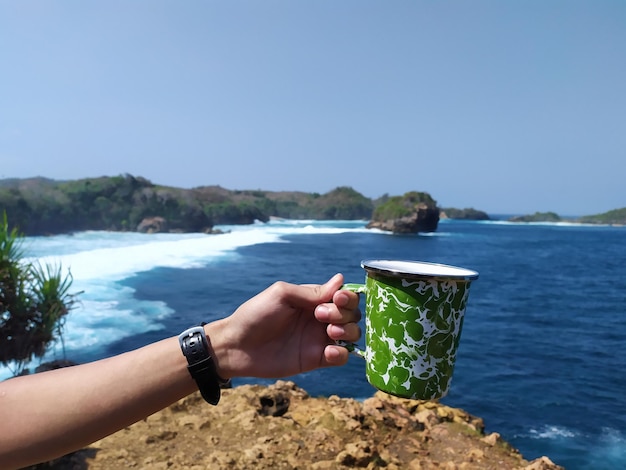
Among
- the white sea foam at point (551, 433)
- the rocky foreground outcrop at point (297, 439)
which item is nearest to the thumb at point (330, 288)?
the rocky foreground outcrop at point (297, 439)

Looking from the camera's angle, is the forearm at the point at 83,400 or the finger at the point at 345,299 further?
the finger at the point at 345,299

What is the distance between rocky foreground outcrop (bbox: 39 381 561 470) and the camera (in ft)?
12.9

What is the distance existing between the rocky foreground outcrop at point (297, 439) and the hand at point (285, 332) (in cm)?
255

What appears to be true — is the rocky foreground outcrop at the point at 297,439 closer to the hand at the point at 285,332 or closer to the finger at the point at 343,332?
the hand at the point at 285,332

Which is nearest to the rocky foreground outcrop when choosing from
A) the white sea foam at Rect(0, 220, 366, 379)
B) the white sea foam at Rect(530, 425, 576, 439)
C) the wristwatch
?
the wristwatch

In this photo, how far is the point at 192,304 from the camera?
1878 cm

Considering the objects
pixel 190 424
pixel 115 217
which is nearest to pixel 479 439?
pixel 190 424

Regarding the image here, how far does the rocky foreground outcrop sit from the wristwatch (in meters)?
2.68

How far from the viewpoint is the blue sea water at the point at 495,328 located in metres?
9.88

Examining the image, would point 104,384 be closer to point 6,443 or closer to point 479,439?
point 6,443

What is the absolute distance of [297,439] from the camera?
4.30 meters

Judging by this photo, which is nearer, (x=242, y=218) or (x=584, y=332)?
(x=584, y=332)

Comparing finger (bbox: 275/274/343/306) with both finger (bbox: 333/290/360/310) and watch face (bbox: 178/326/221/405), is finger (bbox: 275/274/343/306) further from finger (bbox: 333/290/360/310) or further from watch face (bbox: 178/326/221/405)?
watch face (bbox: 178/326/221/405)

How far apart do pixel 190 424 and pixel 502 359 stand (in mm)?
11531
